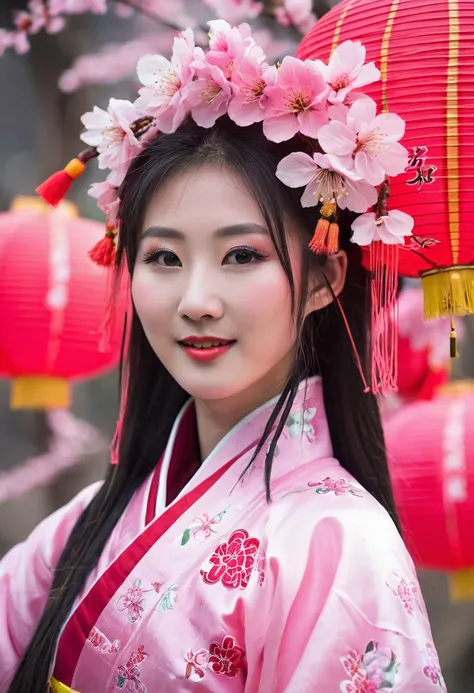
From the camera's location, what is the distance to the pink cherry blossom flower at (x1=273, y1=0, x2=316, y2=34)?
8.58ft

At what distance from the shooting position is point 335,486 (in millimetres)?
1540

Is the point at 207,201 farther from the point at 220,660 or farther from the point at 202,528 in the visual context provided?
the point at 220,660

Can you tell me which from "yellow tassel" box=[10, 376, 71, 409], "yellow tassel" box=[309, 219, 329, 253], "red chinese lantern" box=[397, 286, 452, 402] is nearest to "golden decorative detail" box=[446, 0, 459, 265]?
"yellow tassel" box=[309, 219, 329, 253]

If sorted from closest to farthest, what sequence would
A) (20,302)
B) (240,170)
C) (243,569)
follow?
(243,569)
(240,170)
(20,302)

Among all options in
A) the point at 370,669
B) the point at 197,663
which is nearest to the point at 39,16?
the point at 197,663

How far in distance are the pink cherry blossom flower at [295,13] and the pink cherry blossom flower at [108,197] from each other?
3.78 feet

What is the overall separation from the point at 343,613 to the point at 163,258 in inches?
28.2

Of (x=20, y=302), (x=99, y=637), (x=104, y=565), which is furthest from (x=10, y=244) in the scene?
(x=99, y=637)

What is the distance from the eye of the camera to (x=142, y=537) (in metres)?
1.58

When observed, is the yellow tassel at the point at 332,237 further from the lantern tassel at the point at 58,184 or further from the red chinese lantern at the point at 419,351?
the red chinese lantern at the point at 419,351

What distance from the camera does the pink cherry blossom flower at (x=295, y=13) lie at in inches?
103

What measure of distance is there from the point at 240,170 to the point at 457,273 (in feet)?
1.46

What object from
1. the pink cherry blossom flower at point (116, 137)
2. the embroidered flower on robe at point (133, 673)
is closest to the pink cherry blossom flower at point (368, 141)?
the pink cherry blossom flower at point (116, 137)

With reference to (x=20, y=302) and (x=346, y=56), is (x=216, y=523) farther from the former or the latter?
(x=20, y=302)
